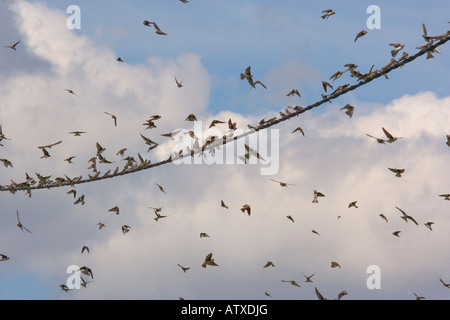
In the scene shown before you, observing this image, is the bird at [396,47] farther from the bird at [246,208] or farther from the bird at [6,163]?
the bird at [6,163]

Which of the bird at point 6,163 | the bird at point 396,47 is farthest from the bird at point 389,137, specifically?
the bird at point 6,163

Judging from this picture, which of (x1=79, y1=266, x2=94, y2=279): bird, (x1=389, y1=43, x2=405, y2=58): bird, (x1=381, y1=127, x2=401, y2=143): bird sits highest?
(x1=389, y1=43, x2=405, y2=58): bird

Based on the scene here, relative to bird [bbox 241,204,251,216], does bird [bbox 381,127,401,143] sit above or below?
above

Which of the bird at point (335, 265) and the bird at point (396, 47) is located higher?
the bird at point (396, 47)

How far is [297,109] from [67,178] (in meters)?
4.69

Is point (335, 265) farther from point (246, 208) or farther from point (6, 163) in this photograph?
point (6, 163)

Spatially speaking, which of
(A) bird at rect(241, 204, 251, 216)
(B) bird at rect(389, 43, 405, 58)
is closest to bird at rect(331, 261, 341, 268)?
A: (A) bird at rect(241, 204, 251, 216)

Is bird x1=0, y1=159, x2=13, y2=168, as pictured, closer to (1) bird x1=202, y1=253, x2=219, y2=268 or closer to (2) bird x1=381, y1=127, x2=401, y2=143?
(1) bird x1=202, y1=253, x2=219, y2=268
